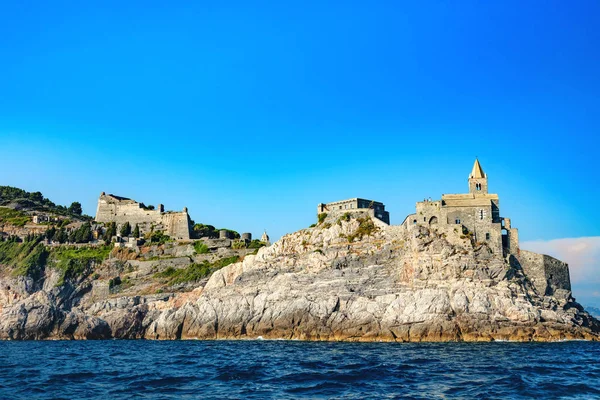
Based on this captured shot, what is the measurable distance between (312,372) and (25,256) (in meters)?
70.4

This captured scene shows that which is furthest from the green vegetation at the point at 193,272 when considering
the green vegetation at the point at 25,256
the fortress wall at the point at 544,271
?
the fortress wall at the point at 544,271

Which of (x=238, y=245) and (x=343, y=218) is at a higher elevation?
(x=343, y=218)

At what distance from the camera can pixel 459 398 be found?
2547 cm

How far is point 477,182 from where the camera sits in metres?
66.6

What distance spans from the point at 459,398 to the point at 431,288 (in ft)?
109

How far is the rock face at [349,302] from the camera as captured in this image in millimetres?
55031

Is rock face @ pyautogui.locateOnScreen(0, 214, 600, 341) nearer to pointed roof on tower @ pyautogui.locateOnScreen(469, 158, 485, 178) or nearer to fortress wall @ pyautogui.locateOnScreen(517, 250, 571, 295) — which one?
fortress wall @ pyautogui.locateOnScreen(517, 250, 571, 295)

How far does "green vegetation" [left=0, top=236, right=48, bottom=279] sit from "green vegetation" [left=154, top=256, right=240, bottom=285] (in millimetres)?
18799

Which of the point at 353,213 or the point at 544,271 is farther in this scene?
the point at 353,213

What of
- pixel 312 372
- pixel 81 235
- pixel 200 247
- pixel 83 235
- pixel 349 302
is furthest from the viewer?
pixel 81 235

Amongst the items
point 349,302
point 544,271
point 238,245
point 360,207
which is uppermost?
point 360,207

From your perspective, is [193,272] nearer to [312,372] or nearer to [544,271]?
[544,271]

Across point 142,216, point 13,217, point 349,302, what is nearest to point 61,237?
point 142,216

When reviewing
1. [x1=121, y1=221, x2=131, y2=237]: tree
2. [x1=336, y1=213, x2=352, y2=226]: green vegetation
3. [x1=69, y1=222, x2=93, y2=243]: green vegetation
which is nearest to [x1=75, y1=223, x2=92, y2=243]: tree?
[x1=69, y1=222, x2=93, y2=243]: green vegetation
